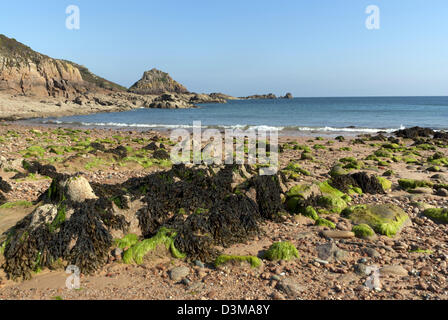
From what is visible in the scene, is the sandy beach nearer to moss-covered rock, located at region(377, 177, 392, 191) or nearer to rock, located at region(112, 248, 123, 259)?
rock, located at region(112, 248, 123, 259)

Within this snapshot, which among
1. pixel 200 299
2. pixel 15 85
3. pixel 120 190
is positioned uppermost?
pixel 15 85

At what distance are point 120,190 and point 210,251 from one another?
2578mm

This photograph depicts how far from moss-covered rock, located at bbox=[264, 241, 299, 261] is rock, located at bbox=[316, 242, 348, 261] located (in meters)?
0.43

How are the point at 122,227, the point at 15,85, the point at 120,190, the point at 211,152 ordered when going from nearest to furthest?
A: the point at 122,227 → the point at 120,190 → the point at 211,152 → the point at 15,85

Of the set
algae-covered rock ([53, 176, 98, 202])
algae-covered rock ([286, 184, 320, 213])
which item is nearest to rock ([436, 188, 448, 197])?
algae-covered rock ([286, 184, 320, 213])

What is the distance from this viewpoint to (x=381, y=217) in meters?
6.27

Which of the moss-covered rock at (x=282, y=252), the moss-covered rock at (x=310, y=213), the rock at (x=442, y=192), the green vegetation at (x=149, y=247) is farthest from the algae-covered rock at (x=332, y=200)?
the green vegetation at (x=149, y=247)

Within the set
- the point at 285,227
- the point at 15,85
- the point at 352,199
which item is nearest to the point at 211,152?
the point at 352,199

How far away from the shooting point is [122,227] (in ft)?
17.6

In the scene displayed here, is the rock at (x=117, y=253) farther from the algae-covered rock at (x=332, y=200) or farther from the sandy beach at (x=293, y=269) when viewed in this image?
the algae-covered rock at (x=332, y=200)

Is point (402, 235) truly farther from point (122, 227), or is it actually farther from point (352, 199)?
point (122, 227)

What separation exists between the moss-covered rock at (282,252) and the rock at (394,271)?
4.03 feet

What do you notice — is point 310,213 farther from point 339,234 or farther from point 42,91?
point 42,91

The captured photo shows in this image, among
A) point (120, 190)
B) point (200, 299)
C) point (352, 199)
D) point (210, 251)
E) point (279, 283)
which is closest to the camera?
point (200, 299)
